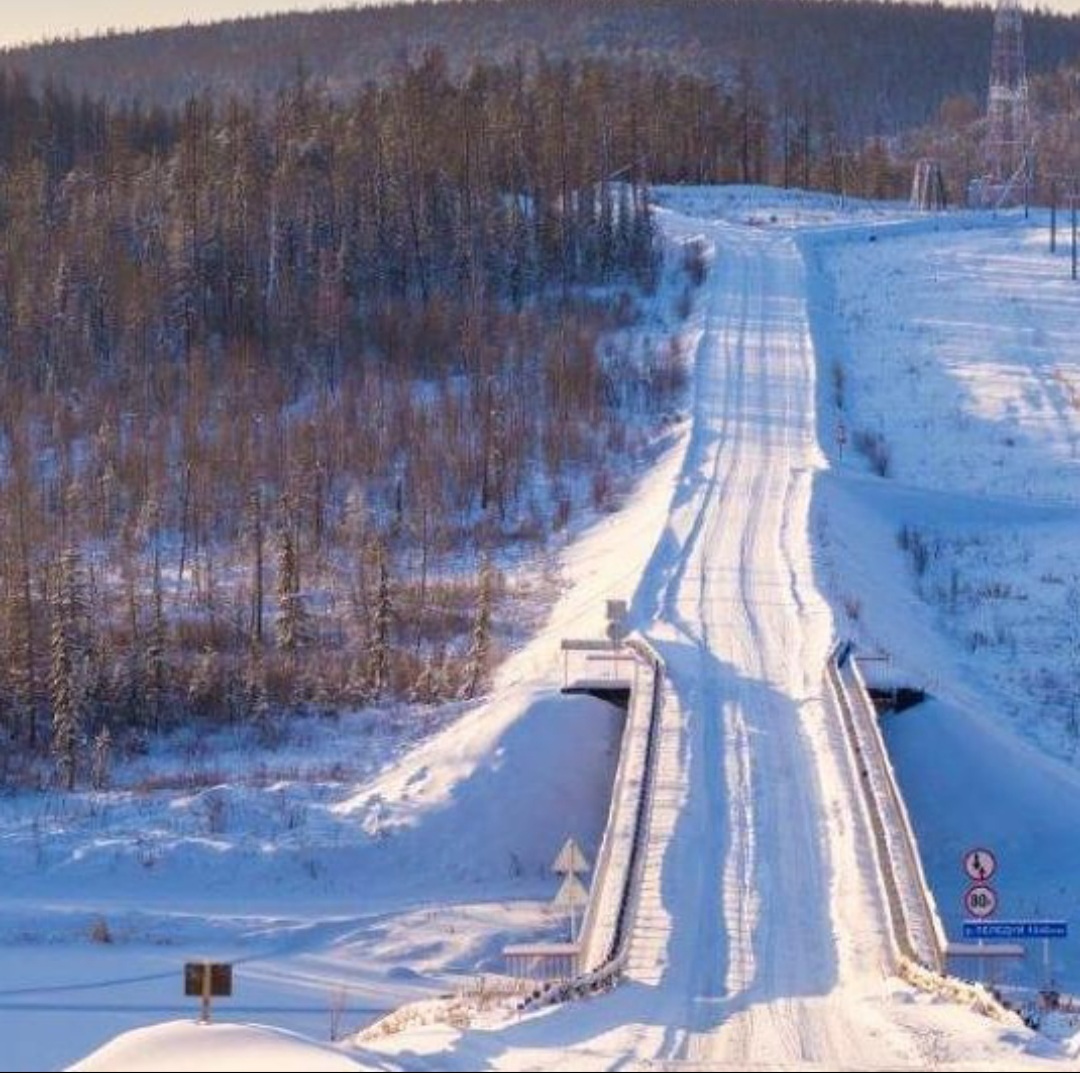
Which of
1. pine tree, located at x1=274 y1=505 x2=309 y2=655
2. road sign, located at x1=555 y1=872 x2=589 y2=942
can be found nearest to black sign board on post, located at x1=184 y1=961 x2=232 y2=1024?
road sign, located at x1=555 y1=872 x2=589 y2=942

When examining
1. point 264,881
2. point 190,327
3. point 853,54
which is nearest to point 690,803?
point 264,881

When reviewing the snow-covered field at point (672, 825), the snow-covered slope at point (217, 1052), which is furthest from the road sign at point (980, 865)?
the snow-covered slope at point (217, 1052)

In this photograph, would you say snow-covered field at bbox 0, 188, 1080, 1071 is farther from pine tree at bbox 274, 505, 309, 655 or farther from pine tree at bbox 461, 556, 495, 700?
pine tree at bbox 274, 505, 309, 655

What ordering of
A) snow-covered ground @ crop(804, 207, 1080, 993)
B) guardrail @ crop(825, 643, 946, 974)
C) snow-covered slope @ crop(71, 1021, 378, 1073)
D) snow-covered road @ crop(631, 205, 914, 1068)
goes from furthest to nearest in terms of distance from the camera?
snow-covered ground @ crop(804, 207, 1080, 993), guardrail @ crop(825, 643, 946, 974), snow-covered road @ crop(631, 205, 914, 1068), snow-covered slope @ crop(71, 1021, 378, 1073)

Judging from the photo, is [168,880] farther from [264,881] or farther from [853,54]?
[853,54]

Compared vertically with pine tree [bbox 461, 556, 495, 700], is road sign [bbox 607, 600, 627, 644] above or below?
above

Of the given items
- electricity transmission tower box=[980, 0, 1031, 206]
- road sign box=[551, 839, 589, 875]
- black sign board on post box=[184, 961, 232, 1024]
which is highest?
electricity transmission tower box=[980, 0, 1031, 206]
